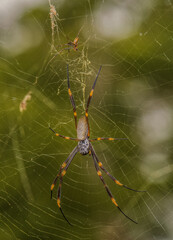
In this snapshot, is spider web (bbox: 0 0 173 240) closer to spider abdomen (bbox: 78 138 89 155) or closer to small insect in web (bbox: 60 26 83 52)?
small insect in web (bbox: 60 26 83 52)

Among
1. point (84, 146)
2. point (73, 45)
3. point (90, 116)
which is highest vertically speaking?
point (73, 45)

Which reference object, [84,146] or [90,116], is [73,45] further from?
[84,146]

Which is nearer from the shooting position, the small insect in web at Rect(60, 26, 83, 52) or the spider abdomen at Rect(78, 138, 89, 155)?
the small insect in web at Rect(60, 26, 83, 52)

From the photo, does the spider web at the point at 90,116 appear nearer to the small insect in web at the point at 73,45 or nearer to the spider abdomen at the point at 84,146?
the small insect in web at the point at 73,45

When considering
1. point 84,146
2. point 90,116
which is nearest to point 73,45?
point 90,116

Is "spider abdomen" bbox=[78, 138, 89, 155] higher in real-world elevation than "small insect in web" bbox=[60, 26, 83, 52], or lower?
lower

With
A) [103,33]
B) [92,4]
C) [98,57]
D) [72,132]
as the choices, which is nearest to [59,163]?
[72,132]

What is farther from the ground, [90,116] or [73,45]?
[73,45]

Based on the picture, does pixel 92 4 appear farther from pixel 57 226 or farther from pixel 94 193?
pixel 57 226

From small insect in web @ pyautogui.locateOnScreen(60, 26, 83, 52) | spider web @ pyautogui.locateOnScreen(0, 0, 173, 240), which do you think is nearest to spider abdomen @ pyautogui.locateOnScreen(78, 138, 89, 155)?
spider web @ pyautogui.locateOnScreen(0, 0, 173, 240)
